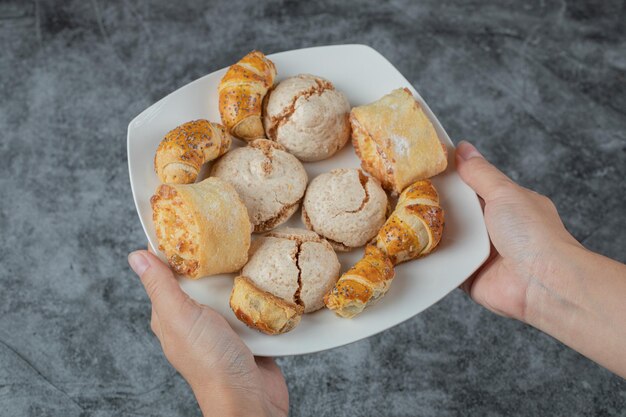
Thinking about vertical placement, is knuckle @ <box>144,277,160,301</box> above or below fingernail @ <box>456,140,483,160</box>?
below

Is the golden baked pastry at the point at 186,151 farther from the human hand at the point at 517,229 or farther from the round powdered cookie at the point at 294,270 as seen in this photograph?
the human hand at the point at 517,229

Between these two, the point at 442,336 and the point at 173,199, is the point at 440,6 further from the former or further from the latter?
the point at 173,199

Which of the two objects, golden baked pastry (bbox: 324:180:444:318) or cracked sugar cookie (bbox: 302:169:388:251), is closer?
golden baked pastry (bbox: 324:180:444:318)

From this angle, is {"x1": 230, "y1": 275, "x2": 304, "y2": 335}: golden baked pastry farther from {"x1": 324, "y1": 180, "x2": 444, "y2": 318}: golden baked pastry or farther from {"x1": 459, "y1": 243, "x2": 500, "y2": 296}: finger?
{"x1": 459, "y1": 243, "x2": 500, "y2": 296}: finger

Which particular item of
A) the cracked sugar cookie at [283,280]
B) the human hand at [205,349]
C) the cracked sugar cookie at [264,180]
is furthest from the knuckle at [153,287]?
the cracked sugar cookie at [264,180]

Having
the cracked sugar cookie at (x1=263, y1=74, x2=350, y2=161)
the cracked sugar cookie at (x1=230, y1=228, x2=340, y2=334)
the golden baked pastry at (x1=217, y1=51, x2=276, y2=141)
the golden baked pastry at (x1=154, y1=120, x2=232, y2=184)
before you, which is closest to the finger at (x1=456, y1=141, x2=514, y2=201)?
the cracked sugar cookie at (x1=263, y1=74, x2=350, y2=161)

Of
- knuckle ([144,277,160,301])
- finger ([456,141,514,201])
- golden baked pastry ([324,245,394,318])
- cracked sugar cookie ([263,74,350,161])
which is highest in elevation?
cracked sugar cookie ([263,74,350,161])

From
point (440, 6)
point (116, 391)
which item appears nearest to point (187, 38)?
point (440, 6)
